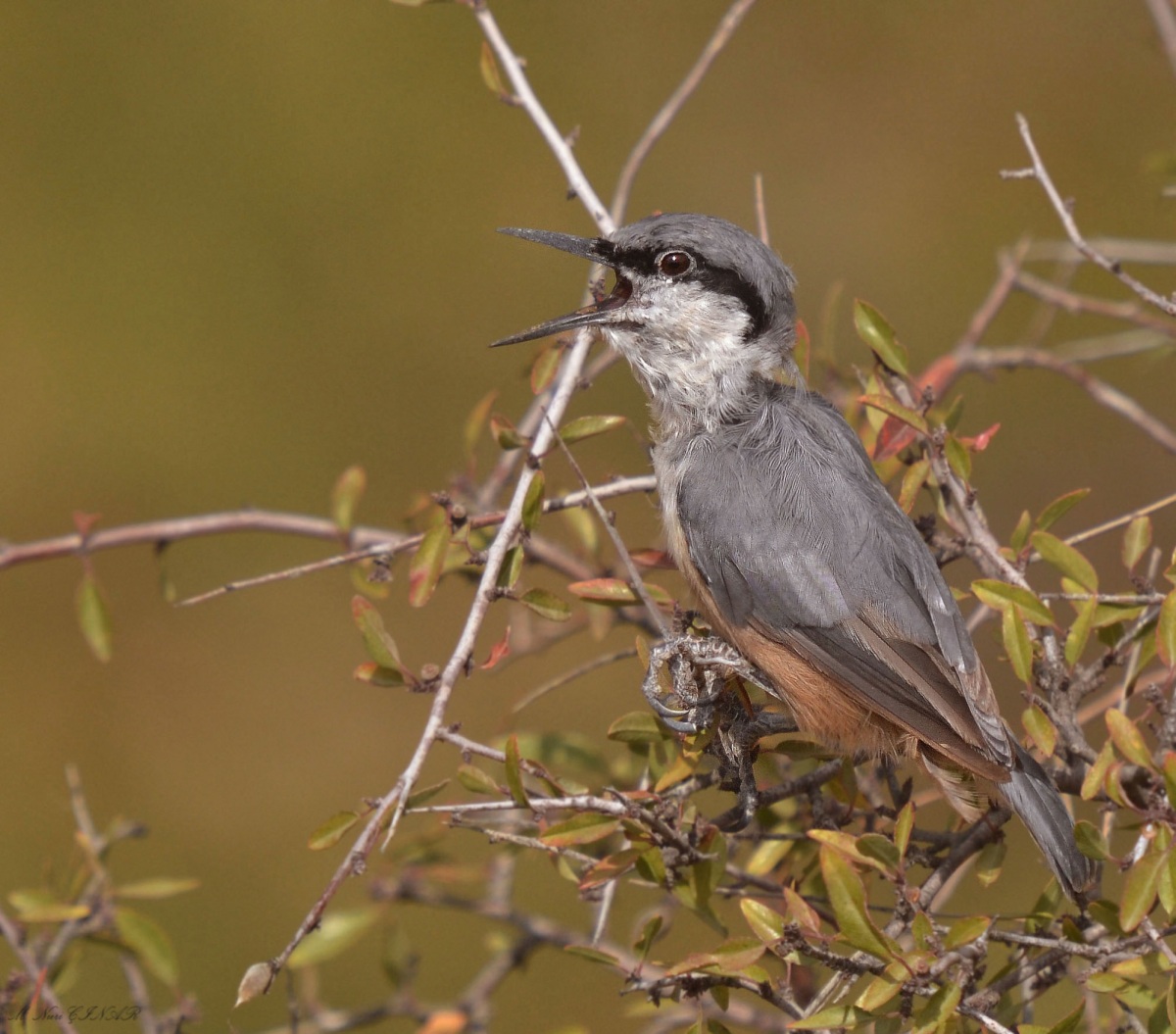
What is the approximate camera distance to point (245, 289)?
4.52 meters

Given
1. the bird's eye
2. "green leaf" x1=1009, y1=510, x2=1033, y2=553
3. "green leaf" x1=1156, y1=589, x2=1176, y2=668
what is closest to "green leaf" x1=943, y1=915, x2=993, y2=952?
"green leaf" x1=1156, y1=589, x2=1176, y2=668

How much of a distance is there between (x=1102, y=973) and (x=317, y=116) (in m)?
→ 4.07

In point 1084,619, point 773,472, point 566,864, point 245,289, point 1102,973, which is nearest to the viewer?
point 1102,973

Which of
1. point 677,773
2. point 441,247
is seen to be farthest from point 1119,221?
point 677,773

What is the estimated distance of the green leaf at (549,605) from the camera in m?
2.05

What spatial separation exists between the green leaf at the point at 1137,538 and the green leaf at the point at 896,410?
0.37 meters

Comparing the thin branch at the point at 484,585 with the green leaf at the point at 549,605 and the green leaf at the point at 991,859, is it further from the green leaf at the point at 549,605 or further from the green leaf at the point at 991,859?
the green leaf at the point at 991,859

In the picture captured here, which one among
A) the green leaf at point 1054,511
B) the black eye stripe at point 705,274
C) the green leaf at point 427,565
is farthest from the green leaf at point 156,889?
the green leaf at point 1054,511

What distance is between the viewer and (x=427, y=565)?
6.63 ft

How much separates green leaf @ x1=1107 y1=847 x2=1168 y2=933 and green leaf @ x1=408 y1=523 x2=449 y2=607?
1.12 metres

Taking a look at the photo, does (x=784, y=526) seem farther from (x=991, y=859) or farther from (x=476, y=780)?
(x=476, y=780)

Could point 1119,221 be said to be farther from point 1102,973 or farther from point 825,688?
point 1102,973

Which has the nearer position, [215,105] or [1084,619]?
[1084,619]

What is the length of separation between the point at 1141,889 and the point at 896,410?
845 mm
